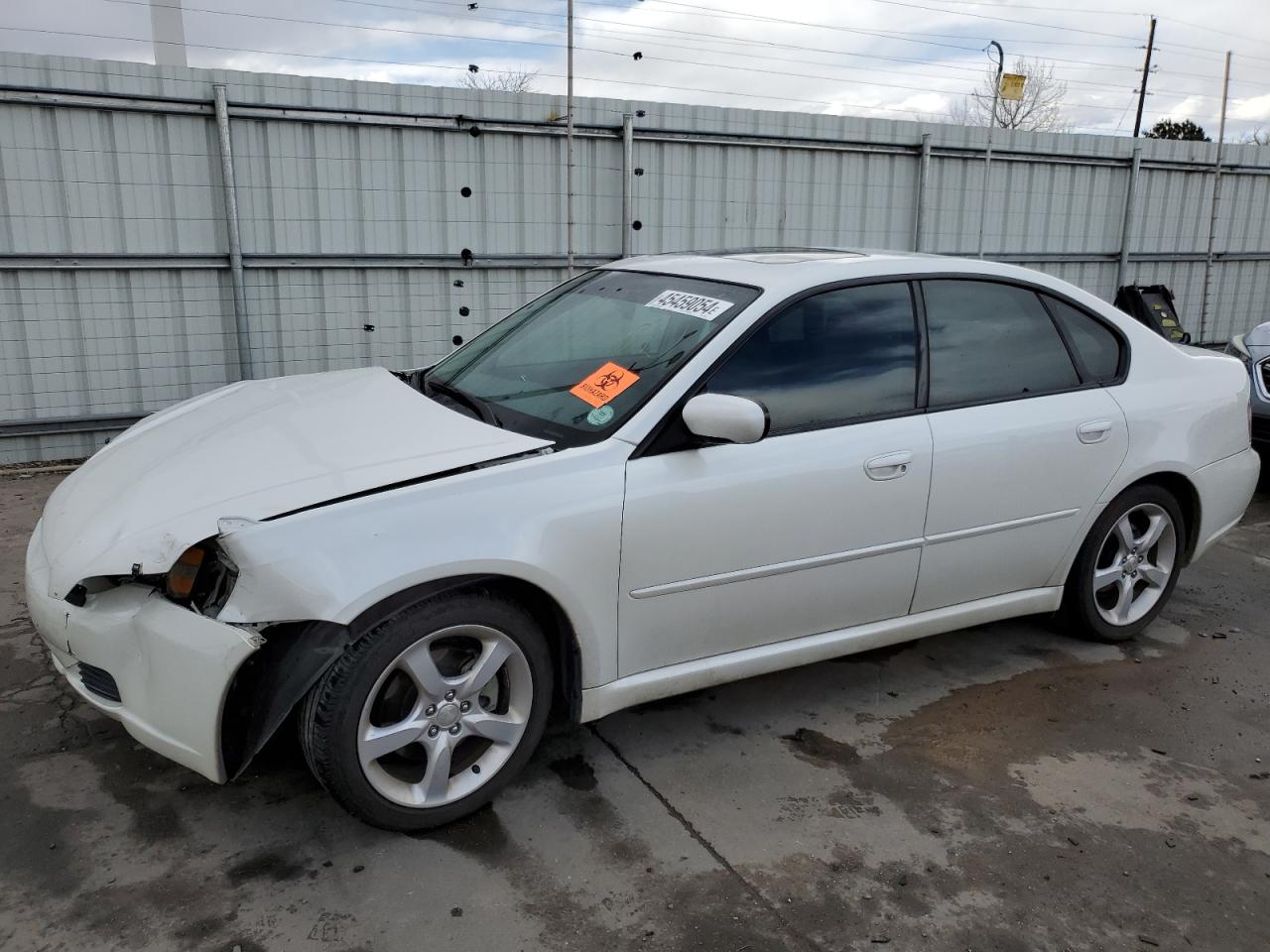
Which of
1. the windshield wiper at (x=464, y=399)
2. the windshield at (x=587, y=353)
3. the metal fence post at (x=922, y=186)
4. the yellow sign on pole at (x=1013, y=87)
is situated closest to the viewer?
the windshield at (x=587, y=353)

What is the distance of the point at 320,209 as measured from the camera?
7156 mm

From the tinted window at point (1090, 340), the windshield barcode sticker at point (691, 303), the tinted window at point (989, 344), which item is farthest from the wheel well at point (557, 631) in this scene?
the tinted window at point (1090, 340)

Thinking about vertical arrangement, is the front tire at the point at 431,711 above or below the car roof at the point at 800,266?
below

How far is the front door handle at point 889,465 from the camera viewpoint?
330cm

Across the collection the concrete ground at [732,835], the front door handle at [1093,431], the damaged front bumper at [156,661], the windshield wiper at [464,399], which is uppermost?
the windshield wiper at [464,399]

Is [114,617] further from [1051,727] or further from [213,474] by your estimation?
[1051,727]

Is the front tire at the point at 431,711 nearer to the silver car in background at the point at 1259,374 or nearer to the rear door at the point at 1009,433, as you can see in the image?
the rear door at the point at 1009,433

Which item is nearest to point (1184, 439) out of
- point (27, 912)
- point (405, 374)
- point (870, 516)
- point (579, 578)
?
point (870, 516)

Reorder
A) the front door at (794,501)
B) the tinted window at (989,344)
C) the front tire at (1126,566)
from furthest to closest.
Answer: the front tire at (1126,566) < the tinted window at (989,344) < the front door at (794,501)

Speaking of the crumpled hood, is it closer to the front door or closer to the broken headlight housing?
the broken headlight housing

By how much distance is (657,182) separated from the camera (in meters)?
8.29

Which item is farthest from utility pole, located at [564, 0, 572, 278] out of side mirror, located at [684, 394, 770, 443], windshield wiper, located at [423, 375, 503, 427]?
side mirror, located at [684, 394, 770, 443]

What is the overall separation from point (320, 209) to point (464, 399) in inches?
171

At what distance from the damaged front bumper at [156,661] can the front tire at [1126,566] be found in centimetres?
321
